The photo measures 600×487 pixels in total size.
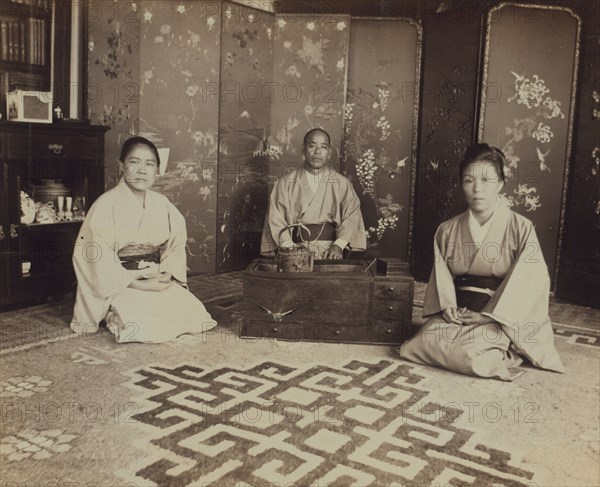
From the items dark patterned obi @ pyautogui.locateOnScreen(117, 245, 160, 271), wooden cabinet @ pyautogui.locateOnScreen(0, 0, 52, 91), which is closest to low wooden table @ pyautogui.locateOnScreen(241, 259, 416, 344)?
dark patterned obi @ pyautogui.locateOnScreen(117, 245, 160, 271)

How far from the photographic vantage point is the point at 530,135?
5984mm

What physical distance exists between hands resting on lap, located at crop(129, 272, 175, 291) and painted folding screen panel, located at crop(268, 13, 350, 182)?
7.94 ft

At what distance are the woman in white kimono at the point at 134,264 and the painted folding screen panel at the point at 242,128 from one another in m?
1.74

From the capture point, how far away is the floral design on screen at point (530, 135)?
592cm

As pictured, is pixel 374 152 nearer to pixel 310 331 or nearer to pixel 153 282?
pixel 310 331

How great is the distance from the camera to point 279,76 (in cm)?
673

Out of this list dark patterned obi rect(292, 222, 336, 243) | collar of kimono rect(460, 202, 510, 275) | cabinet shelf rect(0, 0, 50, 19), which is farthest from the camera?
dark patterned obi rect(292, 222, 336, 243)

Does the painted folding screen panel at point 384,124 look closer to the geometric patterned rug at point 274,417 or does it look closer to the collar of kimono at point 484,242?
the collar of kimono at point 484,242

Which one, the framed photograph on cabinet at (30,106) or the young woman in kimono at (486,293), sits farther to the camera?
the framed photograph on cabinet at (30,106)

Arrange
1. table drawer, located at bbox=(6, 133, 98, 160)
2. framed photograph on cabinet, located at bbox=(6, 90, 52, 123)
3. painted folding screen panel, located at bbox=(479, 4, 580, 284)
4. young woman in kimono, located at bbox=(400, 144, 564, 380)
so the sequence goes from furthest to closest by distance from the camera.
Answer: painted folding screen panel, located at bbox=(479, 4, 580, 284)
framed photograph on cabinet, located at bbox=(6, 90, 52, 123)
table drawer, located at bbox=(6, 133, 98, 160)
young woman in kimono, located at bbox=(400, 144, 564, 380)

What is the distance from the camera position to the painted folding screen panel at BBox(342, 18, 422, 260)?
6555mm

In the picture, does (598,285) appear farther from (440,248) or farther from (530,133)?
(440,248)

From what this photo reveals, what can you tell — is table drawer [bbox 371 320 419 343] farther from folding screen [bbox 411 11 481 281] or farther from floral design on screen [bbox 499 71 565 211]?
floral design on screen [bbox 499 71 565 211]

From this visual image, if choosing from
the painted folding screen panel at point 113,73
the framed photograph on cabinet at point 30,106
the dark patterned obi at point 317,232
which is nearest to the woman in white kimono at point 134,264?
the framed photograph on cabinet at point 30,106
